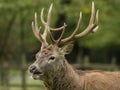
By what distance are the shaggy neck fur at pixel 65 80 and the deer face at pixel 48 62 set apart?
91 mm

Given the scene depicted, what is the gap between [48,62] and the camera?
9.78 metres

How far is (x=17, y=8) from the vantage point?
730 inches

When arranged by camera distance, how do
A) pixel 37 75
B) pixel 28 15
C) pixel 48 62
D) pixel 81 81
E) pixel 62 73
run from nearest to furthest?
pixel 37 75 < pixel 48 62 < pixel 62 73 < pixel 81 81 < pixel 28 15

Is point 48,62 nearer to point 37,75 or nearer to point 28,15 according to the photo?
point 37,75

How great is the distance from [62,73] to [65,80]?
0.47ft

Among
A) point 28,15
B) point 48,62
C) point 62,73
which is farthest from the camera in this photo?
point 28,15

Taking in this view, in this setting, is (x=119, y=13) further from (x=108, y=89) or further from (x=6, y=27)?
(x=108, y=89)

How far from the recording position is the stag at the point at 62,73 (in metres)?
9.75

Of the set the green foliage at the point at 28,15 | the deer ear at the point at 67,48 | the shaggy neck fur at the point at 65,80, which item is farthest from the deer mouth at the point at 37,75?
the green foliage at the point at 28,15

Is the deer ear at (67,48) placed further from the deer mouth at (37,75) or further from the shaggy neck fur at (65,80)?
the deer mouth at (37,75)

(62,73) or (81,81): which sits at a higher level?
(62,73)

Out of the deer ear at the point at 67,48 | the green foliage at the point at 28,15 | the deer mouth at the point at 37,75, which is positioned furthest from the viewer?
the green foliage at the point at 28,15

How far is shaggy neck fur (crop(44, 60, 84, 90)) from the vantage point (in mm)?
9883

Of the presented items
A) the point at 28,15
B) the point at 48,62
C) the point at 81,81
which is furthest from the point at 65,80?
the point at 28,15
